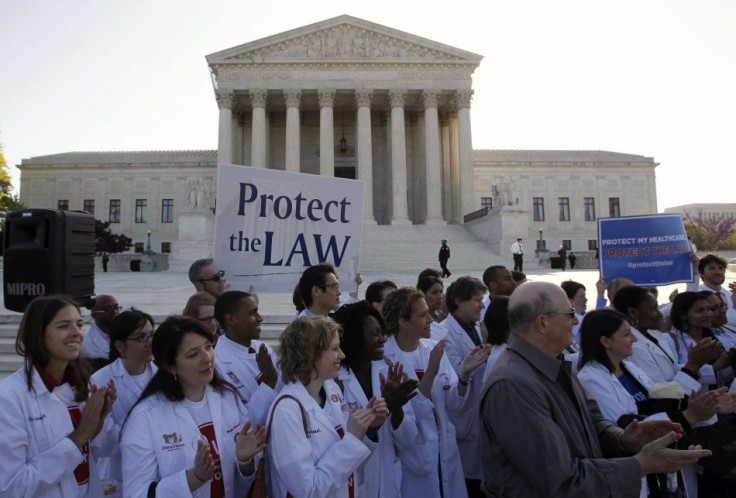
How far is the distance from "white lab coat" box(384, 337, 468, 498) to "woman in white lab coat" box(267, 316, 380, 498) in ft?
2.69

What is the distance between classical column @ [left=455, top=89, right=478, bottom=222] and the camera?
39938 millimetres

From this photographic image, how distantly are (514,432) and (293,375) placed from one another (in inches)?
52.6

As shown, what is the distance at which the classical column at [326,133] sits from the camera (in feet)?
129

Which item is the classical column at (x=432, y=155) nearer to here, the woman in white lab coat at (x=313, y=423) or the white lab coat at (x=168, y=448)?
the woman in white lab coat at (x=313, y=423)

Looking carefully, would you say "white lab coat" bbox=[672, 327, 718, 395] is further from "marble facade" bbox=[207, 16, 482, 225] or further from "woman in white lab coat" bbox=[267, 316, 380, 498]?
"marble facade" bbox=[207, 16, 482, 225]

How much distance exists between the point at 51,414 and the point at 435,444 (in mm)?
2665

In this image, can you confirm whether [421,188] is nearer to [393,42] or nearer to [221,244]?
[393,42]

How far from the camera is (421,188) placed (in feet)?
144

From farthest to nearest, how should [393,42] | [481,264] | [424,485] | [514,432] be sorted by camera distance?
[393,42] → [481,264] → [424,485] → [514,432]

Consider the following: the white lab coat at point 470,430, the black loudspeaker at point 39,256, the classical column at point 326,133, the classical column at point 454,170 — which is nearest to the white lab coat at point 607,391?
the white lab coat at point 470,430

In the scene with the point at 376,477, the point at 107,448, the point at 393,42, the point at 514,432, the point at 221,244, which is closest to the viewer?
the point at 514,432

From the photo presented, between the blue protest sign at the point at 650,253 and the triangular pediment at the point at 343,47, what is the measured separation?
1384 inches

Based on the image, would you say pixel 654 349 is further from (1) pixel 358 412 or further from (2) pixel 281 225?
Answer: (2) pixel 281 225

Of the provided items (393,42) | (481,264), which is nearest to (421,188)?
(393,42)
